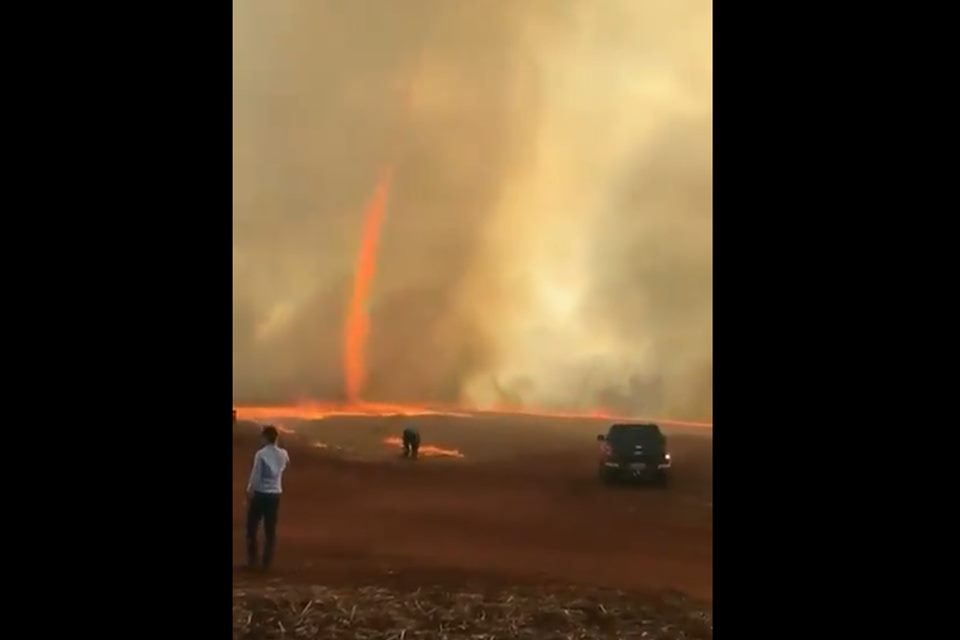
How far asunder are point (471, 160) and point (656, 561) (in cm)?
141

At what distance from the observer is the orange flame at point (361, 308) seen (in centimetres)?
300

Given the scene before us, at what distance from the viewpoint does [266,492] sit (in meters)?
2.96

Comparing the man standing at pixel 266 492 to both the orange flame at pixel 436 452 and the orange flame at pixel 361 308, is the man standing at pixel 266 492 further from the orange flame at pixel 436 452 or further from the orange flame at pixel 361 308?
the orange flame at pixel 436 452

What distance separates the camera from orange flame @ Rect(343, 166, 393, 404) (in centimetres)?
300

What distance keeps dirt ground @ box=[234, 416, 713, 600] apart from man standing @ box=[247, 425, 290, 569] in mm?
25

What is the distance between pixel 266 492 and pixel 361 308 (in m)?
0.66

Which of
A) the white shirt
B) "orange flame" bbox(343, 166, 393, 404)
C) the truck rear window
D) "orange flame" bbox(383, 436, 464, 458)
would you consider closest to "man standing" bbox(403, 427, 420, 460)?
"orange flame" bbox(383, 436, 464, 458)

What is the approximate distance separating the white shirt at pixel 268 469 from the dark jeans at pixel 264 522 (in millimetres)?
22

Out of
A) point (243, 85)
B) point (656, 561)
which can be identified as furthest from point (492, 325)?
point (243, 85)

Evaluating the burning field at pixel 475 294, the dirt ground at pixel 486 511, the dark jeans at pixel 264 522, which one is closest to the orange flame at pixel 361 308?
the burning field at pixel 475 294

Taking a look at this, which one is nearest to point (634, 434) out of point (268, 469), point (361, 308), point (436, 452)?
point (436, 452)

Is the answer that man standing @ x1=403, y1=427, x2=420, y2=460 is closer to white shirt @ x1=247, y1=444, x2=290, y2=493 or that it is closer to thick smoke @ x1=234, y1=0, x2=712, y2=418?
thick smoke @ x1=234, y1=0, x2=712, y2=418
